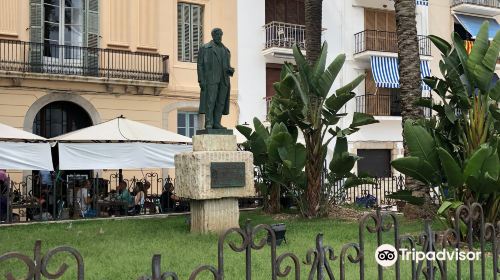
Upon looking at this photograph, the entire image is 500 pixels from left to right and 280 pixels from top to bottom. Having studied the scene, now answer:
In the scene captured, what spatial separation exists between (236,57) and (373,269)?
14.4m

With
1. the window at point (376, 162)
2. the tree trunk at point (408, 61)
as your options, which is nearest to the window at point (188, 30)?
the window at point (376, 162)

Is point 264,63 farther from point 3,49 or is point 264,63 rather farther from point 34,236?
point 34,236

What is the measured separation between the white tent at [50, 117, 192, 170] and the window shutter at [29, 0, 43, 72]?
4578 millimetres

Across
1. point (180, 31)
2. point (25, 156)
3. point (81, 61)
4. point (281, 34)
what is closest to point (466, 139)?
point (25, 156)

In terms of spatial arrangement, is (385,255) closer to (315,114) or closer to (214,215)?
(214,215)

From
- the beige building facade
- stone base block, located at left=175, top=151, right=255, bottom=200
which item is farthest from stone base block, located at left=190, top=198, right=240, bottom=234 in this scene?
the beige building facade

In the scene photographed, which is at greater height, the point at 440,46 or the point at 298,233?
the point at 440,46

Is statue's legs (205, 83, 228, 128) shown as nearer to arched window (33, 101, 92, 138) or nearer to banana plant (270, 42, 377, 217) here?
banana plant (270, 42, 377, 217)

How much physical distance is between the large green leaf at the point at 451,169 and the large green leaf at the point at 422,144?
400 mm

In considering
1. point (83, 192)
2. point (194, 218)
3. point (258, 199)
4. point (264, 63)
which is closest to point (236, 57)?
point (264, 63)

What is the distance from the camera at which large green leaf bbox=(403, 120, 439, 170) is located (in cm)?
753

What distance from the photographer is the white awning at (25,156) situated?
10617 millimetres

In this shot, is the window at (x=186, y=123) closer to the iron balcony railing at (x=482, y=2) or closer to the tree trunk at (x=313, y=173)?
the tree trunk at (x=313, y=173)

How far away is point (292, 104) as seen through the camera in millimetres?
11062
